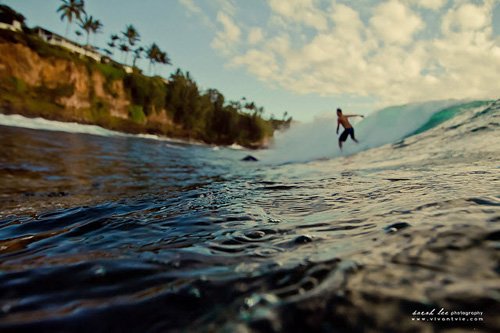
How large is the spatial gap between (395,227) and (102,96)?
4394cm

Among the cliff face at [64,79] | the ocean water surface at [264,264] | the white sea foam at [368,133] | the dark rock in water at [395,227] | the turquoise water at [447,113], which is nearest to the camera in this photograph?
the ocean water surface at [264,264]

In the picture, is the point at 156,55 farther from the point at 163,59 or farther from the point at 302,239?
the point at 302,239

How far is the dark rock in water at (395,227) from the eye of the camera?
1605 millimetres

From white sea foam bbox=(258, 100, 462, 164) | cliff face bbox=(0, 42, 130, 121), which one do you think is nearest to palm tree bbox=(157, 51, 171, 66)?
cliff face bbox=(0, 42, 130, 121)

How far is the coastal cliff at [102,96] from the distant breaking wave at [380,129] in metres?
28.3

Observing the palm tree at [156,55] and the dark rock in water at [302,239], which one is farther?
the palm tree at [156,55]

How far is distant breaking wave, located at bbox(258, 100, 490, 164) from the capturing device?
42.1 ft

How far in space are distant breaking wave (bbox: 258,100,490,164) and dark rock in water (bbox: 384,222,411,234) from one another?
31.9 feet

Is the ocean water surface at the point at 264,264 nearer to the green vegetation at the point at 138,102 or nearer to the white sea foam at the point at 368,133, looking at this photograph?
the white sea foam at the point at 368,133

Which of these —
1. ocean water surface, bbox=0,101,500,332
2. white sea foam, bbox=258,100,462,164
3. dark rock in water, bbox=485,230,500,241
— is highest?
white sea foam, bbox=258,100,462,164

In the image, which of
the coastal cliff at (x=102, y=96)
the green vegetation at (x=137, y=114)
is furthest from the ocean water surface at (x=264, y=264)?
the green vegetation at (x=137, y=114)

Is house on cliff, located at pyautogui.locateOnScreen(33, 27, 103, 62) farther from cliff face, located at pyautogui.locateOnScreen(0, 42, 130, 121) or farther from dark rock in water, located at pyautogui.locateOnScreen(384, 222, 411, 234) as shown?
dark rock in water, located at pyautogui.locateOnScreen(384, 222, 411, 234)

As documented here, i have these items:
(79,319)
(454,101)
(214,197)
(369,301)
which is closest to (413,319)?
(369,301)

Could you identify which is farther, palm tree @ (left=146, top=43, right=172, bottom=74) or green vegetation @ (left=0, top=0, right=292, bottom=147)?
palm tree @ (left=146, top=43, right=172, bottom=74)
